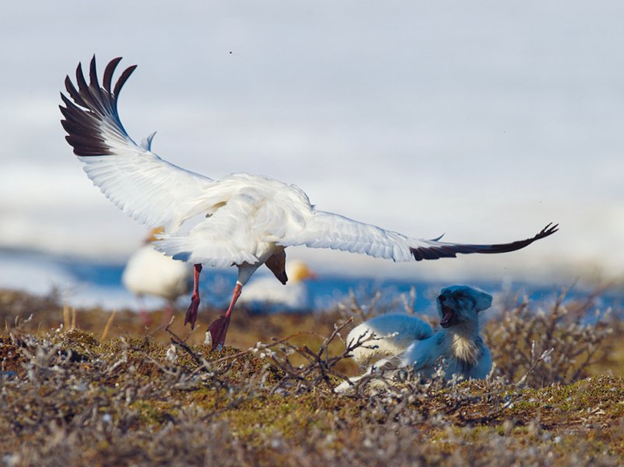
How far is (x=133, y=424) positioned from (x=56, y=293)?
9.24 metres

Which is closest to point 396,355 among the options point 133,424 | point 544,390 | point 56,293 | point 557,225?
point 544,390

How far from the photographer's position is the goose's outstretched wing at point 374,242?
238 inches

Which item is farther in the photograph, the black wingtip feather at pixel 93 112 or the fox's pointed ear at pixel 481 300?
the black wingtip feather at pixel 93 112

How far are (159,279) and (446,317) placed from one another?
27.5ft

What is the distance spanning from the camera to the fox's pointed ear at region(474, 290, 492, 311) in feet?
21.9

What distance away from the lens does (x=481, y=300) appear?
21.9ft

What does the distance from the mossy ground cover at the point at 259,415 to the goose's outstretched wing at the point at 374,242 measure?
2.90ft

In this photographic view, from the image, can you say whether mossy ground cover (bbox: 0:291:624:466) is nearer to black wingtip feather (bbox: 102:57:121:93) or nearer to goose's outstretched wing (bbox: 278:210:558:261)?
goose's outstretched wing (bbox: 278:210:558:261)

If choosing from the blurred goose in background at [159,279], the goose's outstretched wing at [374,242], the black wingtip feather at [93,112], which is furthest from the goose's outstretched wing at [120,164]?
the blurred goose in background at [159,279]

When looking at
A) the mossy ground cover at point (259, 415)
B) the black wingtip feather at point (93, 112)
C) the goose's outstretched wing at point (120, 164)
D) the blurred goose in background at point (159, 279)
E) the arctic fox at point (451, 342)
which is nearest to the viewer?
the mossy ground cover at point (259, 415)

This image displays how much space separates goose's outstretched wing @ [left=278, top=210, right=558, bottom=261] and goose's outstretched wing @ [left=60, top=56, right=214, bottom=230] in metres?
1.11

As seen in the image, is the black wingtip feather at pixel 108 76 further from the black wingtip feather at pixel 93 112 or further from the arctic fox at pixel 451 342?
the arctic fox at pixel 451 342

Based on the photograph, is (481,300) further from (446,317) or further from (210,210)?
(210,210)

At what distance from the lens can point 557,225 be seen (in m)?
6.07
